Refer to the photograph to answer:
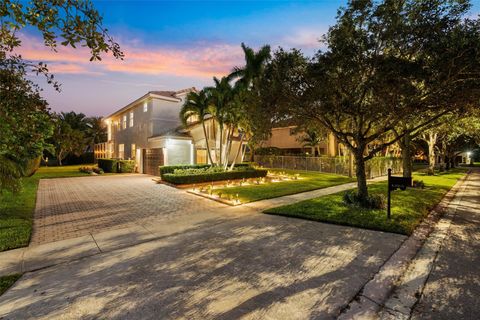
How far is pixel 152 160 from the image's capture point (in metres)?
22.7

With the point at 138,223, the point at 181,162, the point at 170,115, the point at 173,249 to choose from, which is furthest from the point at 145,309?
the point at 170,115

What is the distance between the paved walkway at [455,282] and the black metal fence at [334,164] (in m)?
15.1

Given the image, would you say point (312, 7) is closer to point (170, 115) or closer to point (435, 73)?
point (435, 73)

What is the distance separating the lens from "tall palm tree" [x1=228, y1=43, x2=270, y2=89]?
58.5 ft

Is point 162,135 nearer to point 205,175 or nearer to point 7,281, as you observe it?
point 205,175

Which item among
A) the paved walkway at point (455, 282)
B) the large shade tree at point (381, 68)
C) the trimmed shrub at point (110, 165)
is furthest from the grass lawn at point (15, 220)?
the trimmed shrub at point (110, 165)

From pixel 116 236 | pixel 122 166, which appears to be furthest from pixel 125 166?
pixel 116 236

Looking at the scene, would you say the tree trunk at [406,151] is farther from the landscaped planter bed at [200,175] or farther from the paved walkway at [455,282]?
the landscaped planter bed at [200,175]

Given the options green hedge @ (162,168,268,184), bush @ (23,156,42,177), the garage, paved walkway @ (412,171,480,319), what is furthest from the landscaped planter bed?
paved walkway @ (412,171,480,319)

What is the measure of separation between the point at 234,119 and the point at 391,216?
1174cm

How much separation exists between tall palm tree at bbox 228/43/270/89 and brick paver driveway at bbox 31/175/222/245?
9856 mm

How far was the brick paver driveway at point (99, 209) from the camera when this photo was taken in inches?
277

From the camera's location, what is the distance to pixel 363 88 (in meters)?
7.98

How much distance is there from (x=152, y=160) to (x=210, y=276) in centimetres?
2018
